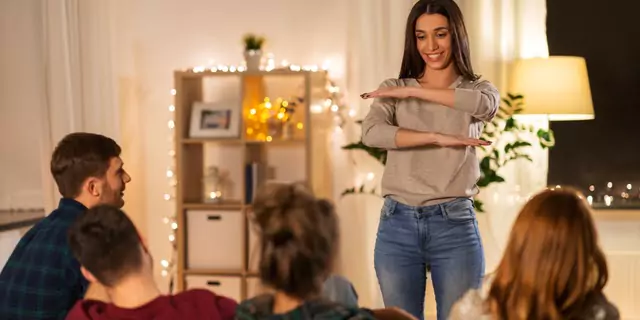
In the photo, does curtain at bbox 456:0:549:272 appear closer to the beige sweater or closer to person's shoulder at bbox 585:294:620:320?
the beige sweater

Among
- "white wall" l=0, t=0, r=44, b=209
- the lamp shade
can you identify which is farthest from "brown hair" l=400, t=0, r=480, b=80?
"white wall" l=0, t=0, r=44, b=209

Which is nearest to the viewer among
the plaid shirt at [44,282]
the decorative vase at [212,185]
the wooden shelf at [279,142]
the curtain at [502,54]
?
the plaid shirt at [44,282]

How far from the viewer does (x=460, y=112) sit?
7.55 feet

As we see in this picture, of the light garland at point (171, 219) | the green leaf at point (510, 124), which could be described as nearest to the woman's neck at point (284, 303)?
the green leaf at point (510, 124)

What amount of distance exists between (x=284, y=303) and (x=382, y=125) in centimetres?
82

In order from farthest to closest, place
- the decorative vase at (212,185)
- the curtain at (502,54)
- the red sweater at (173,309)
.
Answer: the decorative vase at (212,185)
the curtain at (502,54)
the red sweater at (173,309)

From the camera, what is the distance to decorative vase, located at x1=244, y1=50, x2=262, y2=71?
14.4 feet

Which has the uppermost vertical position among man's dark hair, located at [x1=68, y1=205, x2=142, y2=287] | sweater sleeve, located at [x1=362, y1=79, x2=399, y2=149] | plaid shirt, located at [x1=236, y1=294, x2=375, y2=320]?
sweater sleeve, located at [x1=362, y1=79, x2=399, y2=149]

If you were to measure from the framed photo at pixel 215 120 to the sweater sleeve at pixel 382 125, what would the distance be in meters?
2.13

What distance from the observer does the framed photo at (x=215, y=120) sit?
444 cm

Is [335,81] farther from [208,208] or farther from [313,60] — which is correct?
[208,208]

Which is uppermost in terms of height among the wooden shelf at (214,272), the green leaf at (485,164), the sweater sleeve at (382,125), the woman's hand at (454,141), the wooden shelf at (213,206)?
the sweater sleeve at (382,125)

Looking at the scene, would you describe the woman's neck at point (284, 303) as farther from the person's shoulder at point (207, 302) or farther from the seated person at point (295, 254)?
the person's shoulder at point (207, 302)

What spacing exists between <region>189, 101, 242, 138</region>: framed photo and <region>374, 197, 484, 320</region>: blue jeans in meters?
2.27
